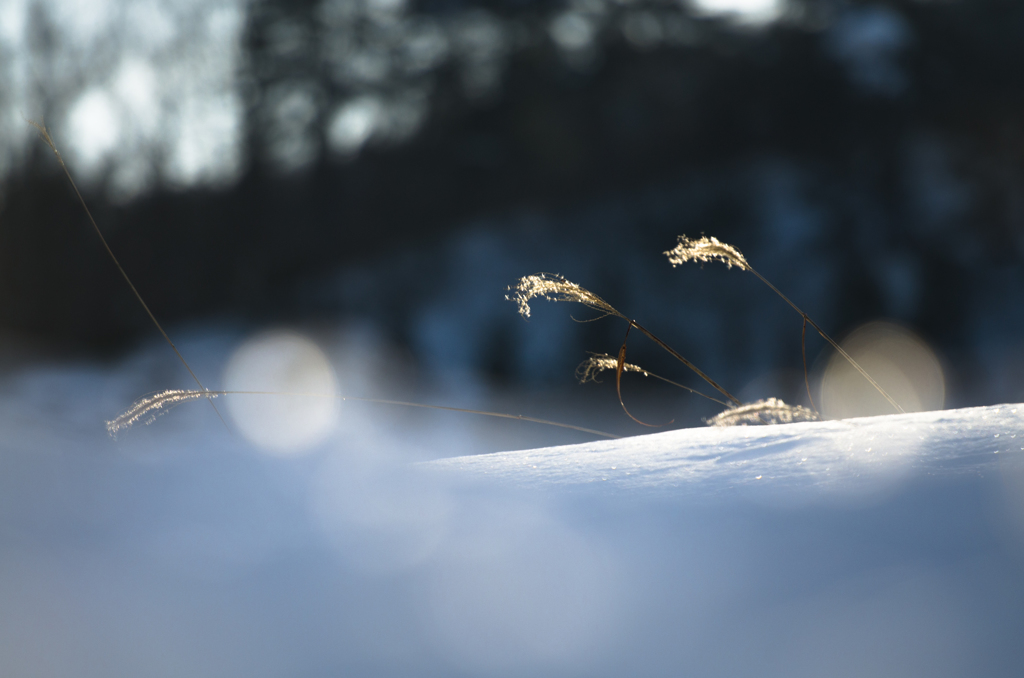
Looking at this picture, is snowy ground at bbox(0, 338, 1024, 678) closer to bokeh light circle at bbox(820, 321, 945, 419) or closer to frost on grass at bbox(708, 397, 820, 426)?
frost on grass at bbox(708, 397, 820, 426)

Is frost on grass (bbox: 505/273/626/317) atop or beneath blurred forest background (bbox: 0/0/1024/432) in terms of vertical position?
beneath

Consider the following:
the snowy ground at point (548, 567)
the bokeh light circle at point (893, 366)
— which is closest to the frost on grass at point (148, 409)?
the snowy ground at point (548, 567)

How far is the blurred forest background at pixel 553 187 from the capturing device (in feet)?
12.9

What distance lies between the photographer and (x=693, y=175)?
451 centimetres

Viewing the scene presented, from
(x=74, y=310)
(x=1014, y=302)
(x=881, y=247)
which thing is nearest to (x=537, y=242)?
(x=881, y=247)

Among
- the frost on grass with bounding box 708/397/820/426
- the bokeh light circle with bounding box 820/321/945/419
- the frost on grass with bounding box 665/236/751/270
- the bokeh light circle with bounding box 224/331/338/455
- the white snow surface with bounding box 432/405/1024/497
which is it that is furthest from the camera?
the bokeh light circle with bounding box 820/321/945/419

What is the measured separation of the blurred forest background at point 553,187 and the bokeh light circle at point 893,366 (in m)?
0.11

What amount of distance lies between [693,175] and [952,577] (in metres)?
4.63

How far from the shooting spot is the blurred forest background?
3939 millimetres

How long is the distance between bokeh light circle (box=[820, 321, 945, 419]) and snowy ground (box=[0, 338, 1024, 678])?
11.2ft

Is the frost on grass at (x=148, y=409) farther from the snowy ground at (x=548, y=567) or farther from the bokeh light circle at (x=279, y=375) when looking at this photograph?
the bokeh light circle at (x=279, y=375)

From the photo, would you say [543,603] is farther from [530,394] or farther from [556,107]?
[556,107]

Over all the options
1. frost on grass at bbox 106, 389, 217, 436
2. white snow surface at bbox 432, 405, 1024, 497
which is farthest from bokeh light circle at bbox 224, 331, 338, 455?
white snow surface at bbox 432, 405, 1024, 497

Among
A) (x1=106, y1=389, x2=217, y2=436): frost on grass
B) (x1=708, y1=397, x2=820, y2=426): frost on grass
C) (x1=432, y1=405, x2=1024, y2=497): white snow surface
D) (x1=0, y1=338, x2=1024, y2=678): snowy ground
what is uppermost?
(x1=106, y1=389, x2=217, y2=436): frost on grass
